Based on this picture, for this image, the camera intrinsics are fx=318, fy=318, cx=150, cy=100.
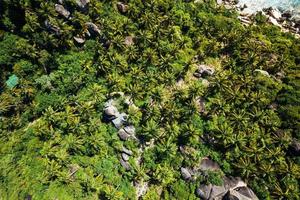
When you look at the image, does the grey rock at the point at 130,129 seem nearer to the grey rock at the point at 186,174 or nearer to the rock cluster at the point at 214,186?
the rock cluster at the point at 214,186

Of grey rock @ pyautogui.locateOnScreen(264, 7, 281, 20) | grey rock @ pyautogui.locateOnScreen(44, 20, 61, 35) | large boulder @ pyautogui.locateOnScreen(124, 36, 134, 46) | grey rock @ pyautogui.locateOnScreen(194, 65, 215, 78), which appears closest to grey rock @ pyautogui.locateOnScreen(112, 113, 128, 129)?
large boulder @ pyautogui.locateOnScreen(124, 36, 134, 46)

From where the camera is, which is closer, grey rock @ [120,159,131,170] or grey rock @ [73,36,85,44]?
grey rock @ [120,159,131,170]

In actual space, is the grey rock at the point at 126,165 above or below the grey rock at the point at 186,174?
below

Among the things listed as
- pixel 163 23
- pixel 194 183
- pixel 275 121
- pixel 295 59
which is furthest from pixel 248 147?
pixel 163 23

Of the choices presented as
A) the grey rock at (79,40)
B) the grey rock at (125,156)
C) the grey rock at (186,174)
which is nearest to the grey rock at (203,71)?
the grey rock at (186,174)

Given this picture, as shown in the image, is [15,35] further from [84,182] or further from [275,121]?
[275,121]

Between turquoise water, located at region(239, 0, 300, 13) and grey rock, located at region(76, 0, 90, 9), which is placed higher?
turquoise water, located at region(239, 0, 300, 13)

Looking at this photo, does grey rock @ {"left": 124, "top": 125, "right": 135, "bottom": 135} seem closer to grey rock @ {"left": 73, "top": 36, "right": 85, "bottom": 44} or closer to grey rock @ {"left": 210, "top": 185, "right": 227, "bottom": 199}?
grey rock @ {"left": 210, "top": 185, "right": 227, "bottom": 199}

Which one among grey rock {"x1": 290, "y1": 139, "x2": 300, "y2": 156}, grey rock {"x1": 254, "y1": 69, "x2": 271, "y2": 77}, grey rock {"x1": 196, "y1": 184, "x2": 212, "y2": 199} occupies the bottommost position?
grey rock {"x1": 196, "y1": 184, "x2": 212, "y2": 199}

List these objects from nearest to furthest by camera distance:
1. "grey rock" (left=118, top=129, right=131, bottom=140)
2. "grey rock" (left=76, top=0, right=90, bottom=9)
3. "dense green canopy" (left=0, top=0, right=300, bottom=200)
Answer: "dense green canopy" (left=0, top=0, right=300, bottom=200), "grey rock" (left=118, top=129, right=131, bottom=140), "grey rock" (left=76, top=0, right=90, bottom=9)
